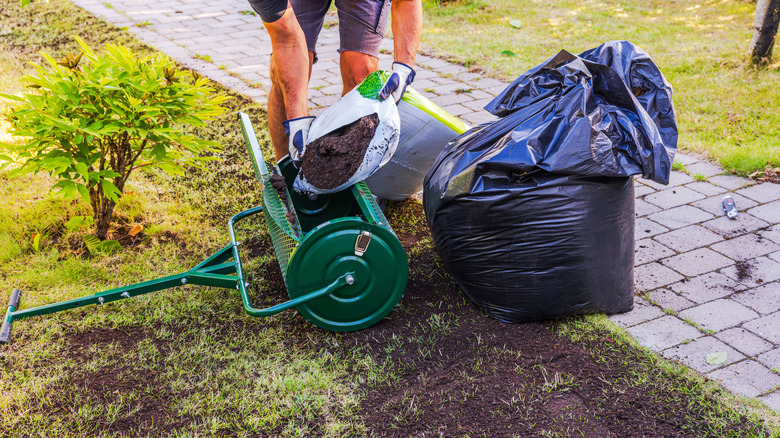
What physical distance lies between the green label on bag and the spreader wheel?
55 centimetres

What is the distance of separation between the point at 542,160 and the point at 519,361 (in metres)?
0.74

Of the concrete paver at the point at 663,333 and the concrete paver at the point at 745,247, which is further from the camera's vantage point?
the concrete paver at the point at 745,247

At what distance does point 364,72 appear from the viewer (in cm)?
354

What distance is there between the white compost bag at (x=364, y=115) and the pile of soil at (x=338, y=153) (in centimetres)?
2

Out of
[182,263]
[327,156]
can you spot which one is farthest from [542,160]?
[182,263]

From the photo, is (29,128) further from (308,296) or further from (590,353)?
(590,353)

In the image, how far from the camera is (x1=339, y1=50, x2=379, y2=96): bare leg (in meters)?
3.48

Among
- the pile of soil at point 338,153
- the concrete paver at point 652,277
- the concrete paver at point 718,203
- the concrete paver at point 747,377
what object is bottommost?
the concrete paver at point 652,277

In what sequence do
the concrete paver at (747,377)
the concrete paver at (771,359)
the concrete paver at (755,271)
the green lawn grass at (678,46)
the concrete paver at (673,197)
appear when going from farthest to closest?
1. the green lawn grass at (678,46)
2. the concrete paver at (673,197)
3. the concrete paver at (755,271)
4. the concrete paver at (771,359)
5. the concrete paver at (747,377)

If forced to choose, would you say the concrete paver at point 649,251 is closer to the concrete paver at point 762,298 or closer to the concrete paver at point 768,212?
the concrete paver at point 762,298

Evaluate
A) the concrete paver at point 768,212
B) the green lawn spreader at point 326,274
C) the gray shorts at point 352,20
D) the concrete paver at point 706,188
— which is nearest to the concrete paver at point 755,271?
the concrete paver at point 768,212

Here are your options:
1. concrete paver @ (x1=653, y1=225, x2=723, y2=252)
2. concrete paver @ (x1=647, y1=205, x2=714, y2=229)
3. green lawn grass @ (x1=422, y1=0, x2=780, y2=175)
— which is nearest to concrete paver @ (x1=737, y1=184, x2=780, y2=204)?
green lawn grass @ (x1=422, y1=0, x2=780, y2=175)

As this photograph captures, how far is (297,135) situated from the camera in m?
2.71

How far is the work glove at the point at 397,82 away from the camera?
2531mm
